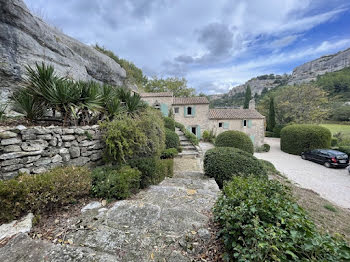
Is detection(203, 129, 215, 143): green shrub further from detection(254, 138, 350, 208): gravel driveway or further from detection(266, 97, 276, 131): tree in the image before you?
detection(266, 97, 276, 131): tree

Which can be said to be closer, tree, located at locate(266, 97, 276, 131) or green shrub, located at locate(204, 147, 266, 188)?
green shrub, located at locate(204, 147, 266, 188)

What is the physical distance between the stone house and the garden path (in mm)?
12596

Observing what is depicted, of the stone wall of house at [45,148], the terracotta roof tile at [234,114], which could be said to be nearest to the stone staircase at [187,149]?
the stone wall of house at [45,148]

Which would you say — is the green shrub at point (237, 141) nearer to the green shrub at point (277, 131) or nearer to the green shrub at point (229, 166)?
the green shrub at point (229, 166)

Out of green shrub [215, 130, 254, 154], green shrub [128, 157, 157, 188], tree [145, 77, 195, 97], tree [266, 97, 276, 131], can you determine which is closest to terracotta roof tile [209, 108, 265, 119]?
green shrub [215, 130, 254, 154]

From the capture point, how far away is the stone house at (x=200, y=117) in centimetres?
1473

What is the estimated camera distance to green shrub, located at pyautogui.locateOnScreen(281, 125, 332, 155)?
11953 millimetres

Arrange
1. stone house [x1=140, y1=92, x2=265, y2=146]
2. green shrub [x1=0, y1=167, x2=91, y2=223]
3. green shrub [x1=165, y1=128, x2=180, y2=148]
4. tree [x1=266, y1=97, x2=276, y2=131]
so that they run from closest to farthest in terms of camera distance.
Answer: green shrub [x1=0, y1=167, x2=91, y2=223] < green shrub [x1=165, y1=128, x2=180, y2=148] < stone house [x1=140, y1=92, x2=265, y2=146] < tree [x1=266, y1=97, x2=276, y2=131]

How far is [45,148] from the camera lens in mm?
2779

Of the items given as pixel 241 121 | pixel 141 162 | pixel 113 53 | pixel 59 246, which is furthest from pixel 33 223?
pixel 241 121

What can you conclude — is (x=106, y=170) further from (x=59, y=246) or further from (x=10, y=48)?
(x=10, y=48)

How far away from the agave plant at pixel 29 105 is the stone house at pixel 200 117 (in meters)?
11.4

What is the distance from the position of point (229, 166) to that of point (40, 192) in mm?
4543

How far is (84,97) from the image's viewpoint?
361 cm
